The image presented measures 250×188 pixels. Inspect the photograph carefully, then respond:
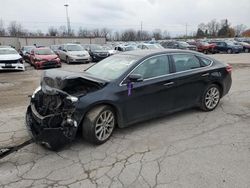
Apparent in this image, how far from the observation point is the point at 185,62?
5.35 m

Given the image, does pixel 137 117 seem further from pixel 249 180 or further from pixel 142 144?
pixel 249 180

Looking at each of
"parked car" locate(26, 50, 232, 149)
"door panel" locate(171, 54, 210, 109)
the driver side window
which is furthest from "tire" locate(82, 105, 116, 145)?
"door panel" locate(171, 54, 210, 109)

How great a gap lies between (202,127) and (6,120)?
4.17 meters

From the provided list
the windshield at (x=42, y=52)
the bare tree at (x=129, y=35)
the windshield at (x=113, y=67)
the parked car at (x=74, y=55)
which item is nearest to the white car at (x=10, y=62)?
the windshield at (x=42, y=52)

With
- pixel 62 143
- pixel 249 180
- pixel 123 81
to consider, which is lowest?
pixel 249 180

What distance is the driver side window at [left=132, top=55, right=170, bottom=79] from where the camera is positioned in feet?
15.2

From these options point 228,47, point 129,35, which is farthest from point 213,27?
point 228,47

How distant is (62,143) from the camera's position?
3721 millimetres

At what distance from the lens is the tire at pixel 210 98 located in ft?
18.4

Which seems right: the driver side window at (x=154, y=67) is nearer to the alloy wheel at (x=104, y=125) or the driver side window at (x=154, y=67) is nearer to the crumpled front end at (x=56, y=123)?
the alloy wheel at (x=104, y=125)

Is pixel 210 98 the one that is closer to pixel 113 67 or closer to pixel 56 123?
pixel 113 67

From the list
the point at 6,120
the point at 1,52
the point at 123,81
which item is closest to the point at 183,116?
the point at 123,81

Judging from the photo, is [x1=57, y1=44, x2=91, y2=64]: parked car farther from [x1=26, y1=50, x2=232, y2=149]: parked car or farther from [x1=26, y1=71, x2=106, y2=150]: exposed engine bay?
[x1=26, y1=71, x2=106, y2=150]: exposed engine bay

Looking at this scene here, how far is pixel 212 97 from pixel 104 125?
9.69 ft
